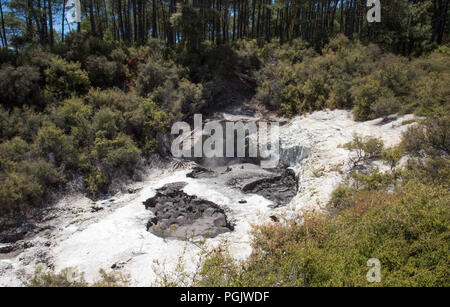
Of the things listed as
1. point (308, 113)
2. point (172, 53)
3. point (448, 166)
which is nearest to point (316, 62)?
point (308, 113)

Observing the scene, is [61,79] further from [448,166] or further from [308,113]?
[448,166]

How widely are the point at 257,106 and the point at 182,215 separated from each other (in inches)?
492

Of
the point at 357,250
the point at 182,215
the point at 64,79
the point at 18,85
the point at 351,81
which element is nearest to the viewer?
the point at 357,250

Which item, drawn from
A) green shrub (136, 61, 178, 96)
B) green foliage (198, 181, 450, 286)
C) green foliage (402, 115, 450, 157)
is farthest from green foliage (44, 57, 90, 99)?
green foliage (402, 115, 450, 157)

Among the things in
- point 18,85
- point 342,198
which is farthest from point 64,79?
point 342,198

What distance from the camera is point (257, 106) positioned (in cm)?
1991

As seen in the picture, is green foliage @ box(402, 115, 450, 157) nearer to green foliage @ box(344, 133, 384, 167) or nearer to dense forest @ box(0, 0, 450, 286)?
dense forest @ box(0, 0, 450, 286)

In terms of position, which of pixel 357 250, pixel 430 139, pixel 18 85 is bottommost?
pixel 357 250

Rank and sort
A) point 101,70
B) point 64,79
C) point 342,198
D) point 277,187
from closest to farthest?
point 342,198
point 277,187
point 64,79
point 101,70

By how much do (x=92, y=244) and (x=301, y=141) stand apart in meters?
10.6

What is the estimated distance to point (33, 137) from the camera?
12.3 m

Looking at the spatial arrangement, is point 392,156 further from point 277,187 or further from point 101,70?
point 101,70

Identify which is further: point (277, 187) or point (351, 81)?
point (351, 81)

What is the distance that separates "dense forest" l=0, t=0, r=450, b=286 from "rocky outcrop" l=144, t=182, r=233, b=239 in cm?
269
